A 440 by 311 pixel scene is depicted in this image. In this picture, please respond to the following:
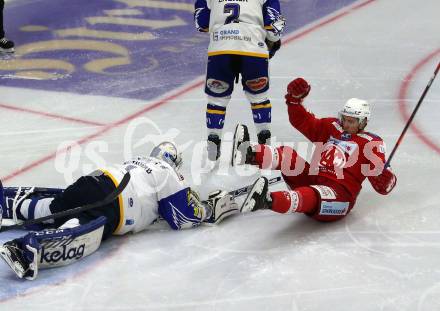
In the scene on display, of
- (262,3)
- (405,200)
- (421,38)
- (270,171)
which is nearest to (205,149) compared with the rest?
(270,171)

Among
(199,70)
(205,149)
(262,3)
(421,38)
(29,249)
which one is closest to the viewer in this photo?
(29,249)

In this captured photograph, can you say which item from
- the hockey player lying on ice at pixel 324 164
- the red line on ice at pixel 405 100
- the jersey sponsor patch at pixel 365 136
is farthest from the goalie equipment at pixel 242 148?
the red line on ice at pixel 405 100

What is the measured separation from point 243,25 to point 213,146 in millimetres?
660

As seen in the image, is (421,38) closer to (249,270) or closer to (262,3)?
(262,3)

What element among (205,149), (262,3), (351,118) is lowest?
(205,149)

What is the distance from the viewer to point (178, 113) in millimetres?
4793

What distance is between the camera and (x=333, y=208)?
3287mm

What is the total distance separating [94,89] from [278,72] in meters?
1.28

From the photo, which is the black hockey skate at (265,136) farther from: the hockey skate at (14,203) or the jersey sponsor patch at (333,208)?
the hockey skate at (14,203)

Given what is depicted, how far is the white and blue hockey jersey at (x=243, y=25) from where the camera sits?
12.7ft

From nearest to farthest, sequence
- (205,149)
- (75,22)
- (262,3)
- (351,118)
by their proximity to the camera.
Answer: (351,118) < (262,3) < (205,149) < (75,22)

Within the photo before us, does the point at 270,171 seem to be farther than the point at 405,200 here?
Yes

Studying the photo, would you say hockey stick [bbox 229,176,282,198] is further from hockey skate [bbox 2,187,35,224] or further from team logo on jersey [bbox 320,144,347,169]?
hockey skate [bbox 2,187,35,224]

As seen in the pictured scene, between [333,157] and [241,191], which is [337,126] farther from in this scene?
[241,191]
